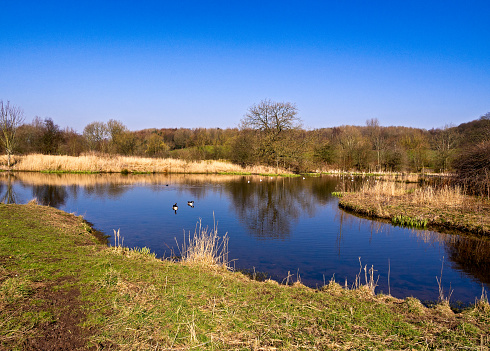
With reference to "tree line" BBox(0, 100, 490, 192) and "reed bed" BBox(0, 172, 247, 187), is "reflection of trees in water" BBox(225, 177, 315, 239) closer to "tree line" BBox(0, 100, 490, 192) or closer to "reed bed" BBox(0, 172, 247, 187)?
"reed bed" BBox(0, 172, 247, 187)

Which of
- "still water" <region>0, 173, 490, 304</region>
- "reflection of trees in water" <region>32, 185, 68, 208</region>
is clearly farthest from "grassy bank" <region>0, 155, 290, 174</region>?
"still water" <region>0, 173, 490, 304</region>

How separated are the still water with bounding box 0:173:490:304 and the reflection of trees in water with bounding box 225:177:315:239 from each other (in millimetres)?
47

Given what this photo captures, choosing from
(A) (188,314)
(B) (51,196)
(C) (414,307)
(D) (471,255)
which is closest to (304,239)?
(D) (471,255)

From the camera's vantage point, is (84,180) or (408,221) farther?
(84,180)

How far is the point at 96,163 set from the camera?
113 ft

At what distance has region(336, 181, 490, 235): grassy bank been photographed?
470 inches

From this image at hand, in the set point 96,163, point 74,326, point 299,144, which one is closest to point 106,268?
point 74,326

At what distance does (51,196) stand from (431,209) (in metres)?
19.8

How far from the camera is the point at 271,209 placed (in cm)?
1634

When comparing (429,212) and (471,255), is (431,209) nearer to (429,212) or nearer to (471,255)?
(429,212)

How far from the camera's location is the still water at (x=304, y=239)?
289 inches

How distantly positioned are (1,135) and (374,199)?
39.7 m

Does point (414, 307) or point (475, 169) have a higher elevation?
point (475, 169)

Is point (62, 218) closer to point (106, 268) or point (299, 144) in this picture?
point (106, 268)
